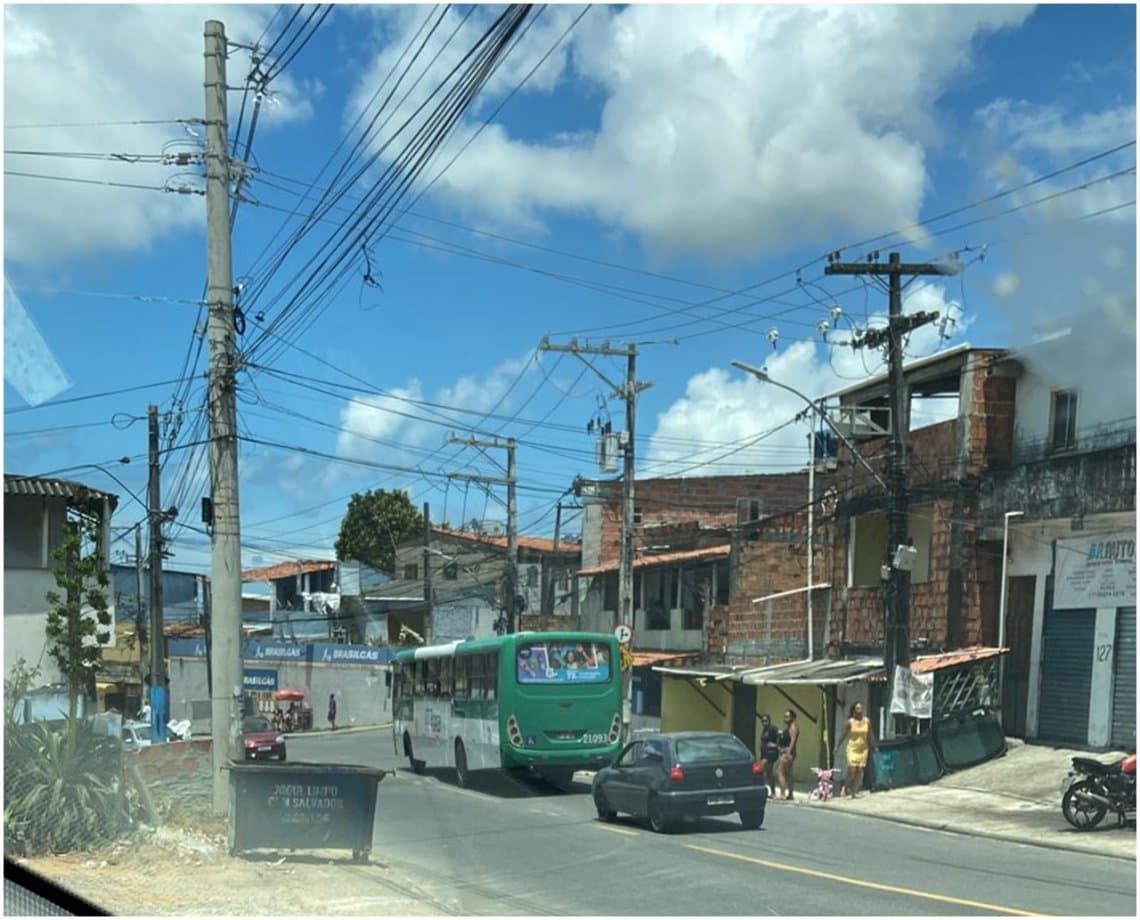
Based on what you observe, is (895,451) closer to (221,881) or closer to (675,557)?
(221,881)

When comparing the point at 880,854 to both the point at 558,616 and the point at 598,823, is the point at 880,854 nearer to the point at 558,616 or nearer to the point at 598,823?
the point at 598,823

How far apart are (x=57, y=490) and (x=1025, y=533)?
18851mm

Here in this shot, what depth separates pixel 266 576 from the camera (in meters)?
69.4

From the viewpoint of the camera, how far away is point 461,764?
2761cm

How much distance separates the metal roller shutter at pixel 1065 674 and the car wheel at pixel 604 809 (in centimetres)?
976

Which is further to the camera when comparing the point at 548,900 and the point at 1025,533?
the point at 1025,533

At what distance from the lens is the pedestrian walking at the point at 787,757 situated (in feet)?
85.3

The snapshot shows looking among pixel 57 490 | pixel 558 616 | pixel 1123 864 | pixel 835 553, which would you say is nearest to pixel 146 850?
pixel 1123 864

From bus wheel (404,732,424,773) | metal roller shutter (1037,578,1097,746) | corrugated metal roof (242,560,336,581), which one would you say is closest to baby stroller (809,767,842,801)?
metal roller shutter (1037,578,1097,746)

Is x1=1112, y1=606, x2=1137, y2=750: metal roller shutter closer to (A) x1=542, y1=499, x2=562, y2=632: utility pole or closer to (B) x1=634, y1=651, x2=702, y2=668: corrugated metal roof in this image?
(B) x1=634, y1=651, x2=702, y2=668: corrugated metal roof

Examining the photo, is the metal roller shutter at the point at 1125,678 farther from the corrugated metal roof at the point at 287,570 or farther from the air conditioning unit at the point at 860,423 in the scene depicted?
the corrugated metal roof at the point at 287,570

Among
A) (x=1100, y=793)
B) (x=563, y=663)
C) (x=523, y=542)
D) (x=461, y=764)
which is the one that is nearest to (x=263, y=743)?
(x=461, y=764)

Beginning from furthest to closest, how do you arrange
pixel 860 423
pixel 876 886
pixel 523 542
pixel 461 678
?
pixel 523 542 < pixel 860 423 < pixel 461 678 < pixel 876 886

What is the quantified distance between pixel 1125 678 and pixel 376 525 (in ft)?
180
